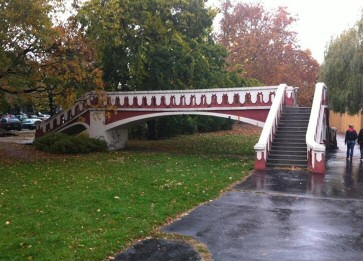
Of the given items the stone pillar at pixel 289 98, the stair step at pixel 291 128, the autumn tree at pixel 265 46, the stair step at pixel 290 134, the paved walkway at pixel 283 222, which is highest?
the autumn tree at pixel 265 46

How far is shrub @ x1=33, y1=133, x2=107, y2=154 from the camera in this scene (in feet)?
66.4

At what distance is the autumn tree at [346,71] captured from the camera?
2422 centimetres

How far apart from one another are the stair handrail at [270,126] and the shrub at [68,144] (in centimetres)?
891

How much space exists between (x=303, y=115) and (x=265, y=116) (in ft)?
5.61

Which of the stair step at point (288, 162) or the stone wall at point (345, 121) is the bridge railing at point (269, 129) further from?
the stone wall at point (345, 121)

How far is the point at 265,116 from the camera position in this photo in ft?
59.2

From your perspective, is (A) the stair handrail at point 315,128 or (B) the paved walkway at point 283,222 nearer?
(B) the paved walkway at point 283,222

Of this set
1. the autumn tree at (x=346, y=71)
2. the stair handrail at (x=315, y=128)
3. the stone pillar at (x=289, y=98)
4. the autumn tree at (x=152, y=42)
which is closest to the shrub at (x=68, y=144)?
the autumn tree at (x=152, y=42)

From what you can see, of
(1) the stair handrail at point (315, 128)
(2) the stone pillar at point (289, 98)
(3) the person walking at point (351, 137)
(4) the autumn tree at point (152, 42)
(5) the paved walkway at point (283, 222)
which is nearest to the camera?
(5) the paved walkway at point (283, 222)

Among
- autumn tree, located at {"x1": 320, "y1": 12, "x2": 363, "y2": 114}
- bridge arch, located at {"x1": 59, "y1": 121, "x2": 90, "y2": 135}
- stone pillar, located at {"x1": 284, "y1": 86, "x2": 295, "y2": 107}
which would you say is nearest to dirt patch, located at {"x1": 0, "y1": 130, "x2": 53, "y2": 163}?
bridge arch, located at {"x1": 59, "y1": 121, "x2": 90, "y2": 135}

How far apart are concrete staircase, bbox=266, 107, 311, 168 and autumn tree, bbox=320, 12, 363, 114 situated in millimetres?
7407

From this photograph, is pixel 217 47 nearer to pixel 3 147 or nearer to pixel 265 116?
pixel 265 116

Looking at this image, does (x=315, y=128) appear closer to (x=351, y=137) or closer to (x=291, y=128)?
(x=291, y=128)

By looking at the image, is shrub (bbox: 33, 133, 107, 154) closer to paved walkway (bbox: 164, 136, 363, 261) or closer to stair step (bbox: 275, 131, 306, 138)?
stair step (bbox: 275, 131, 306, 138)
